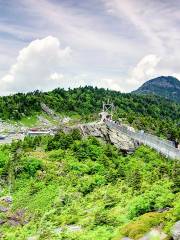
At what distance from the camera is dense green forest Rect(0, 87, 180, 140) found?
335 feet

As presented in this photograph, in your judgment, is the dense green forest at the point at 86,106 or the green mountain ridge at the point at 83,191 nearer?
the green mountain ridge at the point at 83,191

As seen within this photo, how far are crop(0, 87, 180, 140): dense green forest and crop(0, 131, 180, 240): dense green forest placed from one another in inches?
1289

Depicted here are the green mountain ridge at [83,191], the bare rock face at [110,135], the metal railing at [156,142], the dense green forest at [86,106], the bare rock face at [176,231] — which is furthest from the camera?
the dense green forest at [86,106]

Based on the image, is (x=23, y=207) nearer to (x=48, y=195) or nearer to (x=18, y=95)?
(x=48, y=195)

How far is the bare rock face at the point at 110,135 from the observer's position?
56.0 m

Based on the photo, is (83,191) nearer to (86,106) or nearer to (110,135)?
(110,135)

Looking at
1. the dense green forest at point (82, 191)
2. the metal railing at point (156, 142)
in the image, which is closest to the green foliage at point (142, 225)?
the dense green forest at point (82, 191)

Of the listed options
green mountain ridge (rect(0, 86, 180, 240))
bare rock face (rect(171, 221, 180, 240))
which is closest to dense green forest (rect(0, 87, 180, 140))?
green mountain ridge (rect(0, 86, 180, 240))

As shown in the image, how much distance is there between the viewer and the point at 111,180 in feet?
130

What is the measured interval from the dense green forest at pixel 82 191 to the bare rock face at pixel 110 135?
1.70 metres

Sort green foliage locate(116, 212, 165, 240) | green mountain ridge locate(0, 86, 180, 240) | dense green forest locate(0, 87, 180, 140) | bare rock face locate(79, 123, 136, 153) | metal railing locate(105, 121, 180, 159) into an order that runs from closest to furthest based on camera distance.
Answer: green foliage locate(116, 212, 165, 240), green mountain ridge locate(0, 86, 180, 240), metal railing locate(105, 121, 180, 159), bare rock face locate(79, 123, 136, 153), dense green forest locate(0, 87, 180, 140)

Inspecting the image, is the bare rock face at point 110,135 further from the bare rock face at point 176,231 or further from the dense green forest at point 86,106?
the bare rock face at point 176,231

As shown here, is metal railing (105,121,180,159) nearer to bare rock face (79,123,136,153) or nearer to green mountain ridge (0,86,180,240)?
green mountain ridge (0,86,180,240)

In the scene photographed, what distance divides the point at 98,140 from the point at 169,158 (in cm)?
1104
